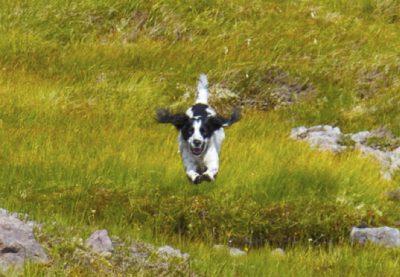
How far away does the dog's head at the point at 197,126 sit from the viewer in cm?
979

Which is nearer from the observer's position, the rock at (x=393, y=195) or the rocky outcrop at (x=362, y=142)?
the rock at (x=393, y=195)

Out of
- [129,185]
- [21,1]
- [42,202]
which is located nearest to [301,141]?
[129,185]

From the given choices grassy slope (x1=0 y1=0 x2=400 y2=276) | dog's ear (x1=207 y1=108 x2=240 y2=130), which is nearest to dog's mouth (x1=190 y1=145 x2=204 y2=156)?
dog's ear (x1=207 y1=108 x2=240 y2=130)

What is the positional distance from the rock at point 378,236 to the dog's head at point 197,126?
6.94 ft

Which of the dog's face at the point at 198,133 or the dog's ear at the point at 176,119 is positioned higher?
the dog's ear at the point at 176,119

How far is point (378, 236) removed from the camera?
10227 mm

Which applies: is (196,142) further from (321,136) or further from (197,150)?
(321,136)

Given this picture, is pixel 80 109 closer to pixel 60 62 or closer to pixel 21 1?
pixel 60 62

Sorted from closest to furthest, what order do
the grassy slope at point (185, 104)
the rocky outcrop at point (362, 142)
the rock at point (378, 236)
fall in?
the rock at point (378, 236) < the grassy slope at point (185, 104) < the rocky outcrop at point (362, 142)

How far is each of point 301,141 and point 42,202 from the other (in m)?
4.97

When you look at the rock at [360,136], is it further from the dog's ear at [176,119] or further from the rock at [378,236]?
the dog's ear at [176,119]

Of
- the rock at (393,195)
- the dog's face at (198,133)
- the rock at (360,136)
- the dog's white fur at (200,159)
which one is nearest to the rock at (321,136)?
the rock at (360,136)

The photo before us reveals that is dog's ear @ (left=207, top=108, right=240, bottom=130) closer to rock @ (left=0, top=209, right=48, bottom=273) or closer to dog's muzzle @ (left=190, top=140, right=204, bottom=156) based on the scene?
dog's muzzle @ (left=190, top=140, right=204, bottom=156)

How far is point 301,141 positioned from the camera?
551 inches
